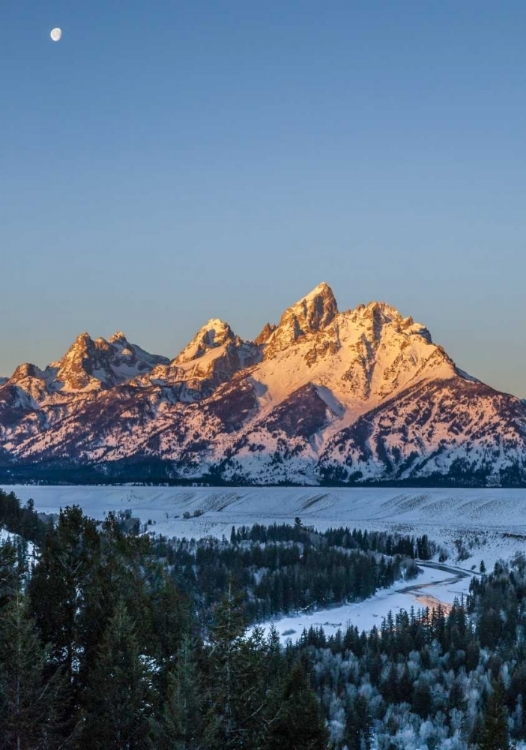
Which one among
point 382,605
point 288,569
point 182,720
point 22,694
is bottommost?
point 382,605

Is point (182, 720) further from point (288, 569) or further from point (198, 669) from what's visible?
point (288, 569)

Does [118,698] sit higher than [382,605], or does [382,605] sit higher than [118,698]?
[118,698]

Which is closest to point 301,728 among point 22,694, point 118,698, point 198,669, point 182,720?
point 198,669

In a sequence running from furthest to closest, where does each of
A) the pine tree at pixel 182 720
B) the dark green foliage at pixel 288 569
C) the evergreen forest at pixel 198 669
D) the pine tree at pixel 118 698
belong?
the dark green foliage at pixel 288 569 < the pine tree at pixel 118 698 < the evergreen forest at pixel 198 669 < the pine tree at pixel 182 720

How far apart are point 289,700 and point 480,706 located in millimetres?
42182

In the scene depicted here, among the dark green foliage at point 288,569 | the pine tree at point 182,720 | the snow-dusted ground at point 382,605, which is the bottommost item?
the snow-dusted ground at point 382,605

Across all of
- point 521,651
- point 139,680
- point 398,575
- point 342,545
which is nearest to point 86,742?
point 139,680

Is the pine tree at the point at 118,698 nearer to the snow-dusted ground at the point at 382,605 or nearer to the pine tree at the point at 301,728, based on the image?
the pine tree at the point at 301,728

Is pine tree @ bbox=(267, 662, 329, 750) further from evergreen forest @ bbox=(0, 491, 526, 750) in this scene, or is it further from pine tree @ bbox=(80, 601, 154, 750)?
pine tree @ bbox=(80, 601, 154, 750)

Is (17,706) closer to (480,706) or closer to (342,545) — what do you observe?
(480,706)

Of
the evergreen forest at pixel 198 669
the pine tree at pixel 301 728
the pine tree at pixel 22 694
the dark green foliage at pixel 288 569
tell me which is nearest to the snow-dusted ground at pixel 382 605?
the dark green foliage at pixel 288 569

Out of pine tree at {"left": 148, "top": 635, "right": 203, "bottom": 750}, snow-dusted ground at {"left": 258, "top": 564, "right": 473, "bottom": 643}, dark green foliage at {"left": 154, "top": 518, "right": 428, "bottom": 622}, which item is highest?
pine tree at {"left": 148, "top": 635, "right": 203, "bottom": 750}

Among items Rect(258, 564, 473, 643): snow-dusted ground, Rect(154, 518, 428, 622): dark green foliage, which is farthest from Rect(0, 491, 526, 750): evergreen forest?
Rect(154, 518, 428, 622): dark green foliage

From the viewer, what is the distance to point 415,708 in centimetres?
8275
